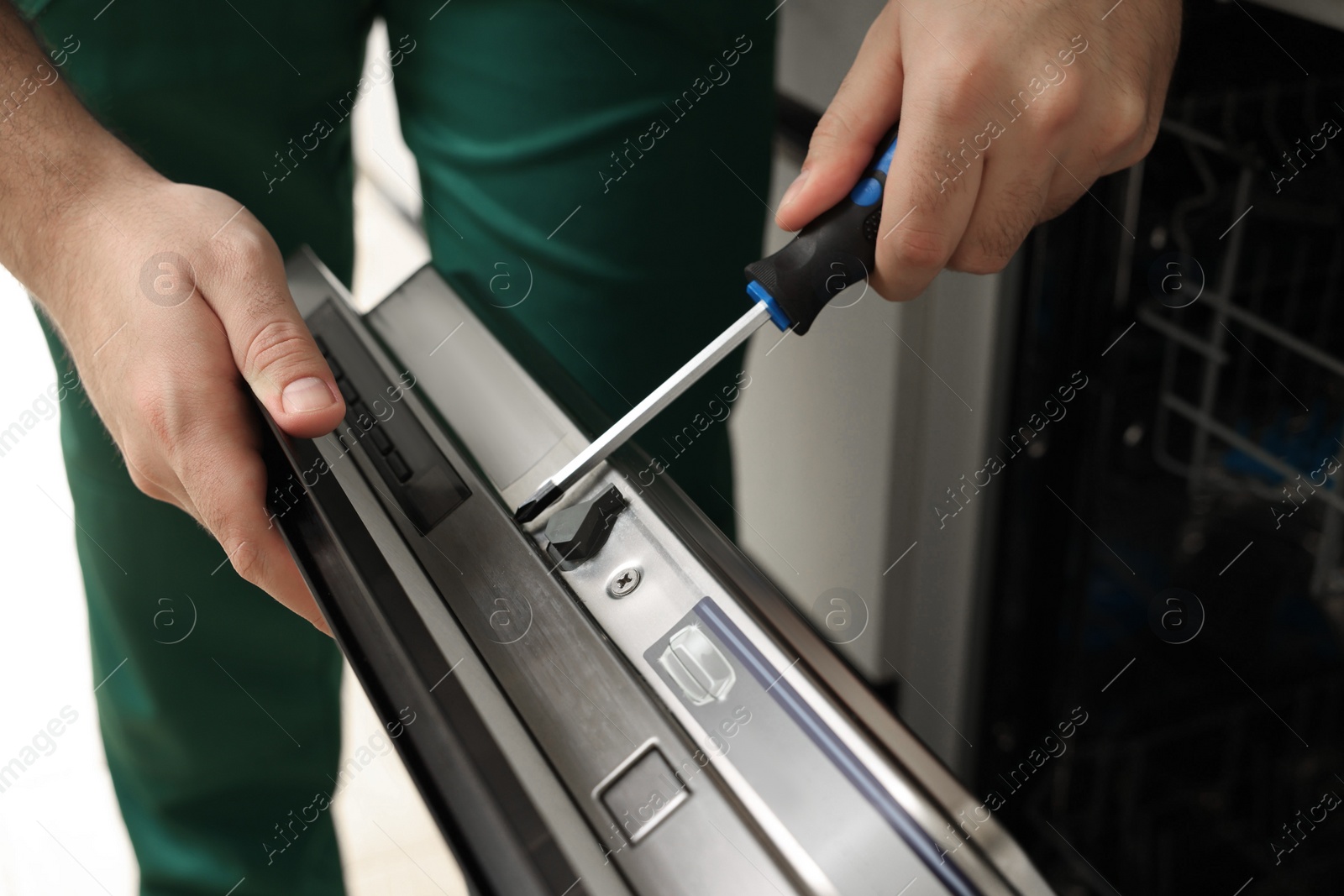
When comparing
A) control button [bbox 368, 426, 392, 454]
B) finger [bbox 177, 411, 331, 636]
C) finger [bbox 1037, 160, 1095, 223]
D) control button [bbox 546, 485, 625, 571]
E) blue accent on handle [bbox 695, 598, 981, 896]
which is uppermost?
finger [bbox 177, 411, 331, 636]

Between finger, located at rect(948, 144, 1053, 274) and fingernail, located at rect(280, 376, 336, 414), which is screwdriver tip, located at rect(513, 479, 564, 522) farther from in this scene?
finger, located at rect(948, 144, 1053, 274)

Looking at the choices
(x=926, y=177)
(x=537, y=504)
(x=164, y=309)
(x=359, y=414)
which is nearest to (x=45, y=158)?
(x=164, y=309)

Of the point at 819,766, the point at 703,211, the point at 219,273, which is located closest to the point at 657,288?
the point at 703,211

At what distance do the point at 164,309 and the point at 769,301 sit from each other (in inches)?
11.9

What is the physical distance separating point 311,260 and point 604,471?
284mm

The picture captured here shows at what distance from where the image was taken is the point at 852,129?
574mm

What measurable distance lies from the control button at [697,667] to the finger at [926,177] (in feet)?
0.81

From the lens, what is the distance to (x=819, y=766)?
354 mm

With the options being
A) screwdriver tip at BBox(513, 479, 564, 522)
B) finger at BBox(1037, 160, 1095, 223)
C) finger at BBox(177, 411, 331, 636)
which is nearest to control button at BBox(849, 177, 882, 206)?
finger at BBox(1037, 160, 1095, 223)

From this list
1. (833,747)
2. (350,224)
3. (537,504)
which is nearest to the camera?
(833,747)

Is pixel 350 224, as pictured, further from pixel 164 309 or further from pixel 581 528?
pixel 581 528

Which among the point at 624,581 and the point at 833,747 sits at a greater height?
the point at 624,581

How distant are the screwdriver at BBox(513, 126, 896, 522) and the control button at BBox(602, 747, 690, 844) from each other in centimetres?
A: 13

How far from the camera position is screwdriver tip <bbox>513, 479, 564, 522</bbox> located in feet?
1.52
